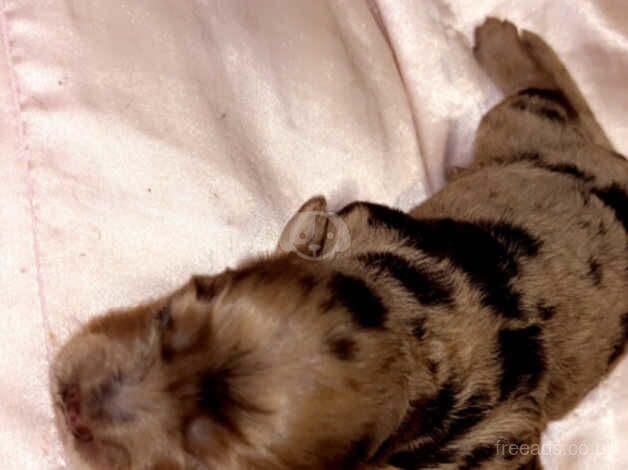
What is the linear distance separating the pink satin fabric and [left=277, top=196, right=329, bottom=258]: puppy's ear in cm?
18

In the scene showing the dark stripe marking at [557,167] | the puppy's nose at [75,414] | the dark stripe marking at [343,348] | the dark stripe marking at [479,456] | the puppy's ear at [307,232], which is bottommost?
the puppy's nose at [75,414]

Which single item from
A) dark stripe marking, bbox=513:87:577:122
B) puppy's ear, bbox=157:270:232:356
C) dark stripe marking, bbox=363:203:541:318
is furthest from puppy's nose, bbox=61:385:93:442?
dark stripe marking, bbox=513:87:577:122

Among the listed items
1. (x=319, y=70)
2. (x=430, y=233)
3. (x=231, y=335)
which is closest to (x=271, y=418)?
(x=231, y=335)

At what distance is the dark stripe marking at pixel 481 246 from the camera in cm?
234

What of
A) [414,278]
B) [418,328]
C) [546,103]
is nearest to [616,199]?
[546,103]

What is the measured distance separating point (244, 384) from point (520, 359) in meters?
0.93

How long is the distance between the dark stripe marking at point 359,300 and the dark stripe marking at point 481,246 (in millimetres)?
371

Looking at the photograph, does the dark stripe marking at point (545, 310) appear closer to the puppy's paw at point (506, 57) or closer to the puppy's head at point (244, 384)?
the puppy's head at point (244, 384)

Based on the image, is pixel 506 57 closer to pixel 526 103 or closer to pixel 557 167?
pixel 526 103

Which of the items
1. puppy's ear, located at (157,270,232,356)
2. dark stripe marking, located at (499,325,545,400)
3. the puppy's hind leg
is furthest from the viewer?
the puppy's hind leg

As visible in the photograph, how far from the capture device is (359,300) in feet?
6.68

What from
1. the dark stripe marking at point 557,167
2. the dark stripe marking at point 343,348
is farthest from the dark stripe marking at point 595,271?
the dark stripe marking at point 343,348

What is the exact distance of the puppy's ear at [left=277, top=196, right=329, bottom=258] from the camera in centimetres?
236

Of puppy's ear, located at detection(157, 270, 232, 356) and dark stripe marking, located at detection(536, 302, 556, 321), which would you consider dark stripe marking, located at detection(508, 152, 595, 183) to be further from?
puppy's ear, located at detection(157, 270, 232, 356)
